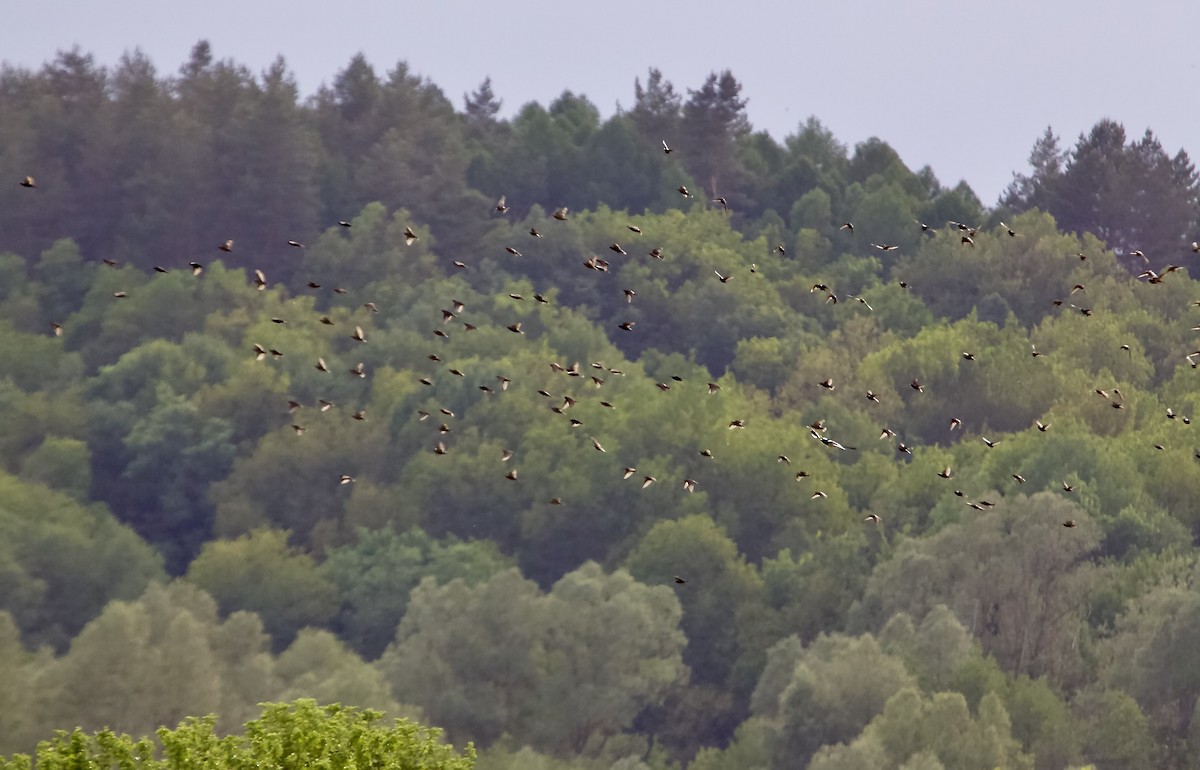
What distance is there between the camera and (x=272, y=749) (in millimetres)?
35312

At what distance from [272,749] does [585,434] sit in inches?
3336

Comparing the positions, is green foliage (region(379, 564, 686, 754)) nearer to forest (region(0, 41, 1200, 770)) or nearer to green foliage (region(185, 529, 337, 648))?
forest (region(0, 41, 1200, 770))

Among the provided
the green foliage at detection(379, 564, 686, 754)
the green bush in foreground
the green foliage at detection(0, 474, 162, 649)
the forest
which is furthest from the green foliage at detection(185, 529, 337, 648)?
the green bush in foreground

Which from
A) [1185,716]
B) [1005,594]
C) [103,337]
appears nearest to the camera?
[1185,716]

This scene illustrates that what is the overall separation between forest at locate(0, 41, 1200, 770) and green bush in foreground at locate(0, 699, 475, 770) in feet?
3.11

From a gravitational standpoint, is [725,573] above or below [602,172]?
below

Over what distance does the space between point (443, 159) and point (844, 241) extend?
28377 mm

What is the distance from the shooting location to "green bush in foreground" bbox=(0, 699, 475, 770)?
1363 inches

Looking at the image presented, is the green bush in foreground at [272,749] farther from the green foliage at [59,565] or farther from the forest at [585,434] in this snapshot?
the green foliage at [59,565]

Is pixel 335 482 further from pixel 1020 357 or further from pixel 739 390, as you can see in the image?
pixel 1020 357

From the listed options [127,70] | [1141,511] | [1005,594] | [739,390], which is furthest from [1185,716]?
[127,70]

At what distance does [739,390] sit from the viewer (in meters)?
130

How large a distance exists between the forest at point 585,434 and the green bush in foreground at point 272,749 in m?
0.95

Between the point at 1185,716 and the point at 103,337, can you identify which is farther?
the point at 103,337
